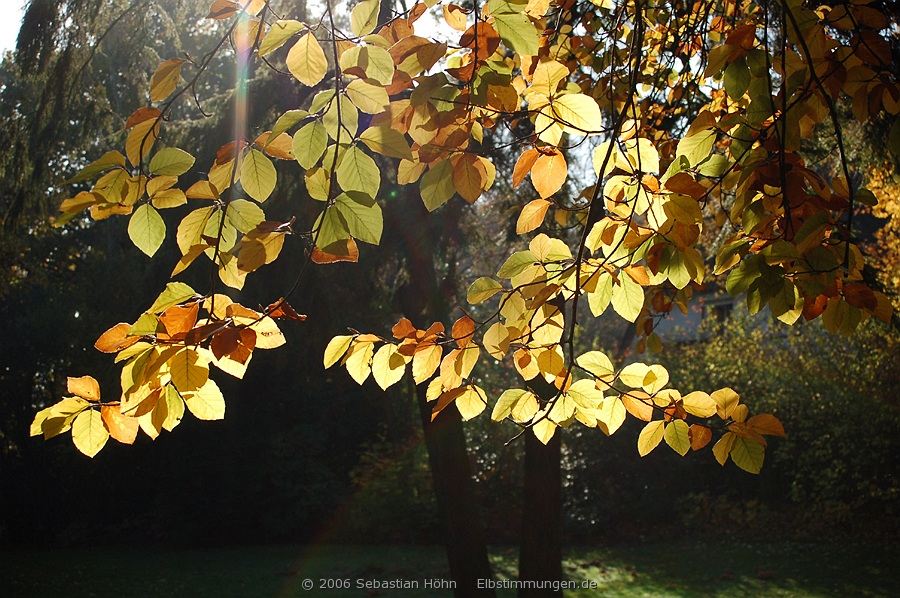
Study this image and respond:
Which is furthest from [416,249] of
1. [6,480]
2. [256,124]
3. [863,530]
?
[6,480]

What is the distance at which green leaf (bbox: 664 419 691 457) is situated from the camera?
5.05ft

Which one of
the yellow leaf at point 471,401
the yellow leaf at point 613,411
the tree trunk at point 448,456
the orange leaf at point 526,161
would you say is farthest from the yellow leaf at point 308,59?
the tree trunk at point 448,456

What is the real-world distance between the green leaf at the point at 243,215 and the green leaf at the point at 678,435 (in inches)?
34.0

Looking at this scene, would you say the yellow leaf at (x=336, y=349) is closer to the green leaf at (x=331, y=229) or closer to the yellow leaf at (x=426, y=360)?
the yellow leaf at (x=426, y=360)

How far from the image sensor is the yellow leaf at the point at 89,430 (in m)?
1.23

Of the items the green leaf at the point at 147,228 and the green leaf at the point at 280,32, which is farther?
the green leaf at the point at 147,228

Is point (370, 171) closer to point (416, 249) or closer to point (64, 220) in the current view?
point (64, 220)

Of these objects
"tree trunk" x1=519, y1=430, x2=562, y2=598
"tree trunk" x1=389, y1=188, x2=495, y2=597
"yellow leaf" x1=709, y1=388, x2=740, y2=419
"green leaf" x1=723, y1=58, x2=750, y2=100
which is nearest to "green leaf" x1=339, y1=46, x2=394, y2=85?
"green leaf" x1=723, y1=58, x2=750, y2=100

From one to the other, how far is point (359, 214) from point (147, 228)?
372 millimetres

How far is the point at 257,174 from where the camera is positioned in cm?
120

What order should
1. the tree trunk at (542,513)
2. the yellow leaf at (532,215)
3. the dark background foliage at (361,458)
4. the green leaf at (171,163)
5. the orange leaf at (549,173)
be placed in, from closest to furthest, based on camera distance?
the green leaf at (171,163) < the orange leaf at (549,173) < the yellow leaf at (532,215) < the tree trunk at (542,513) < the dark background foliage at (361,458)

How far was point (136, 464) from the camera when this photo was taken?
11992 millimetres

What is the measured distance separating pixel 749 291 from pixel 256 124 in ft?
16.4

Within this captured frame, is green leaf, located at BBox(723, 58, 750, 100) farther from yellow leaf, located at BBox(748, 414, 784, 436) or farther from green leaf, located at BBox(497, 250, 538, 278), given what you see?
yellow leaf, located at BBox(748, 414, 784, 436)
